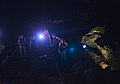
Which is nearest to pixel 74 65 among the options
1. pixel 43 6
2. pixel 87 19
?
pixel 87 19

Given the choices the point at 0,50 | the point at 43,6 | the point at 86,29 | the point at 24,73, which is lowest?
the point at 24,73

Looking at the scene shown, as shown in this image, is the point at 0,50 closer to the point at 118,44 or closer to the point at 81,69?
the point at 81,69

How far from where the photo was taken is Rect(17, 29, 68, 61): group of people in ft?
62.7

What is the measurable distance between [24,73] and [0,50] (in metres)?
3.52

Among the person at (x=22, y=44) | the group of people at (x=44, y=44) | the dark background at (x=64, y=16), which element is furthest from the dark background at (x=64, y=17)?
the group of people at (x=44, y=44)

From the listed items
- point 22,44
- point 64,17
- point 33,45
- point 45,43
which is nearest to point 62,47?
point 45,43

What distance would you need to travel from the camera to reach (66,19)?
852 inches

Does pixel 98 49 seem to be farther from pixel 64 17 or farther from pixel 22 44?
pixel 22 44

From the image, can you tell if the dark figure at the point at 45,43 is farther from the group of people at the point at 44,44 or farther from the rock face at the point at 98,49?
the rock face at the point at 98,49

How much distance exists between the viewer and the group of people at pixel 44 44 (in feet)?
62.7

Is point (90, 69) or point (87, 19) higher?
point (87, 19)

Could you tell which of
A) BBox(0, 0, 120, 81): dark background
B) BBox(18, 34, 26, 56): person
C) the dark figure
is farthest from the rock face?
BBox(18, 34, 26, 56): person

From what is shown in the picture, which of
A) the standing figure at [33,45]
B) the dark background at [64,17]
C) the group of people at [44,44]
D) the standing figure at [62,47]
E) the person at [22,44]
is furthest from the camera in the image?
the dark background at [64,17]

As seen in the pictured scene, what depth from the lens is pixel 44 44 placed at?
19828 millimetres
